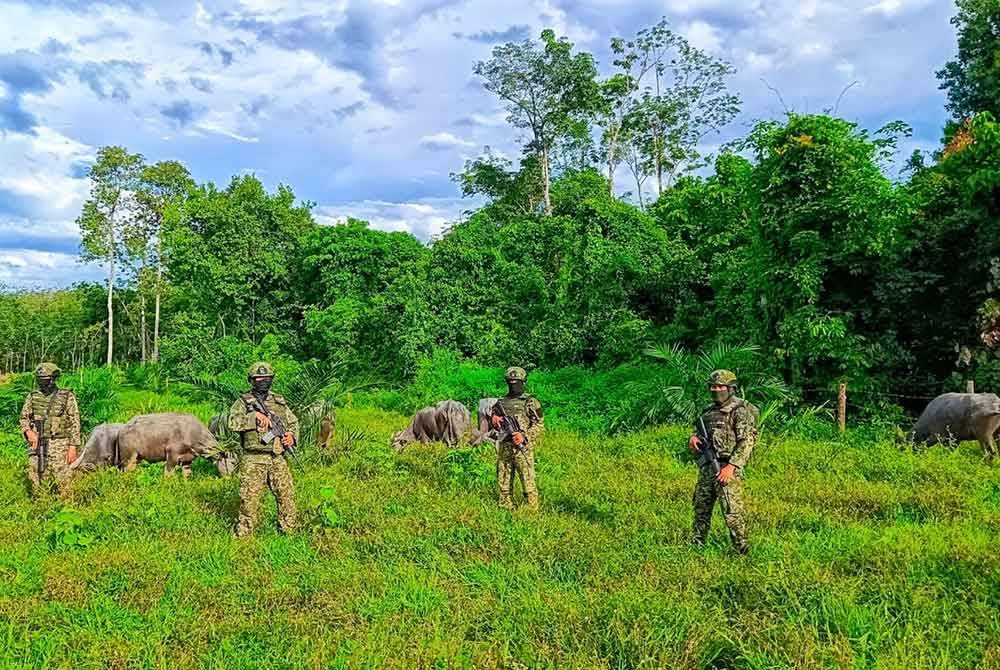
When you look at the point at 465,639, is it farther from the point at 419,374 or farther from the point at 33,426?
the point at 419,374

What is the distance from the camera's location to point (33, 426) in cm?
911

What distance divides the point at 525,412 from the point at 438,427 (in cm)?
542

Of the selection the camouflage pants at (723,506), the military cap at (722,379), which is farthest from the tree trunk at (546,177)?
the camouflage pants at (723,506)

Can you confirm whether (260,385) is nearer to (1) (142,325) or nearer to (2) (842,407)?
(2) (842,407)

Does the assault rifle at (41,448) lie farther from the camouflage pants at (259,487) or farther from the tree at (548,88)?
the tree at (548,88)

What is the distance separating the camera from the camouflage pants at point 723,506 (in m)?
6.32

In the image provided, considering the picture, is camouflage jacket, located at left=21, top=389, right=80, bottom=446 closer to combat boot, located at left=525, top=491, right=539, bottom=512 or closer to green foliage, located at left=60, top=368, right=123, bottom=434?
green foliage, located at left=60, top=368, right=123, bottom=434

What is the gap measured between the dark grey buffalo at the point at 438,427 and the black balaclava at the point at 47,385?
5.59 m

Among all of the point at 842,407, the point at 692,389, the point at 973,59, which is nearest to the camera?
the point at 842,407

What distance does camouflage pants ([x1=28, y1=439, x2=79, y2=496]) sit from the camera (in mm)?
8977

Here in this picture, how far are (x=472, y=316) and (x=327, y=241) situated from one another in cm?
550

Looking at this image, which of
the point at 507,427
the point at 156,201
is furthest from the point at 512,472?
the point at 156,201

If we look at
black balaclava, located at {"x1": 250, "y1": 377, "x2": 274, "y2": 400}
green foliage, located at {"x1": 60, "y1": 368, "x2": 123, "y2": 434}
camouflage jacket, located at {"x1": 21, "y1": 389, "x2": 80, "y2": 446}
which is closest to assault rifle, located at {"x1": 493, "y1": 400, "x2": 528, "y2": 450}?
black balaclava, located at {"x1": 250, "y1": 377, "x2": 274, "y2": 400}

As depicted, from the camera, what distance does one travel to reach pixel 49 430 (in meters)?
8.99
